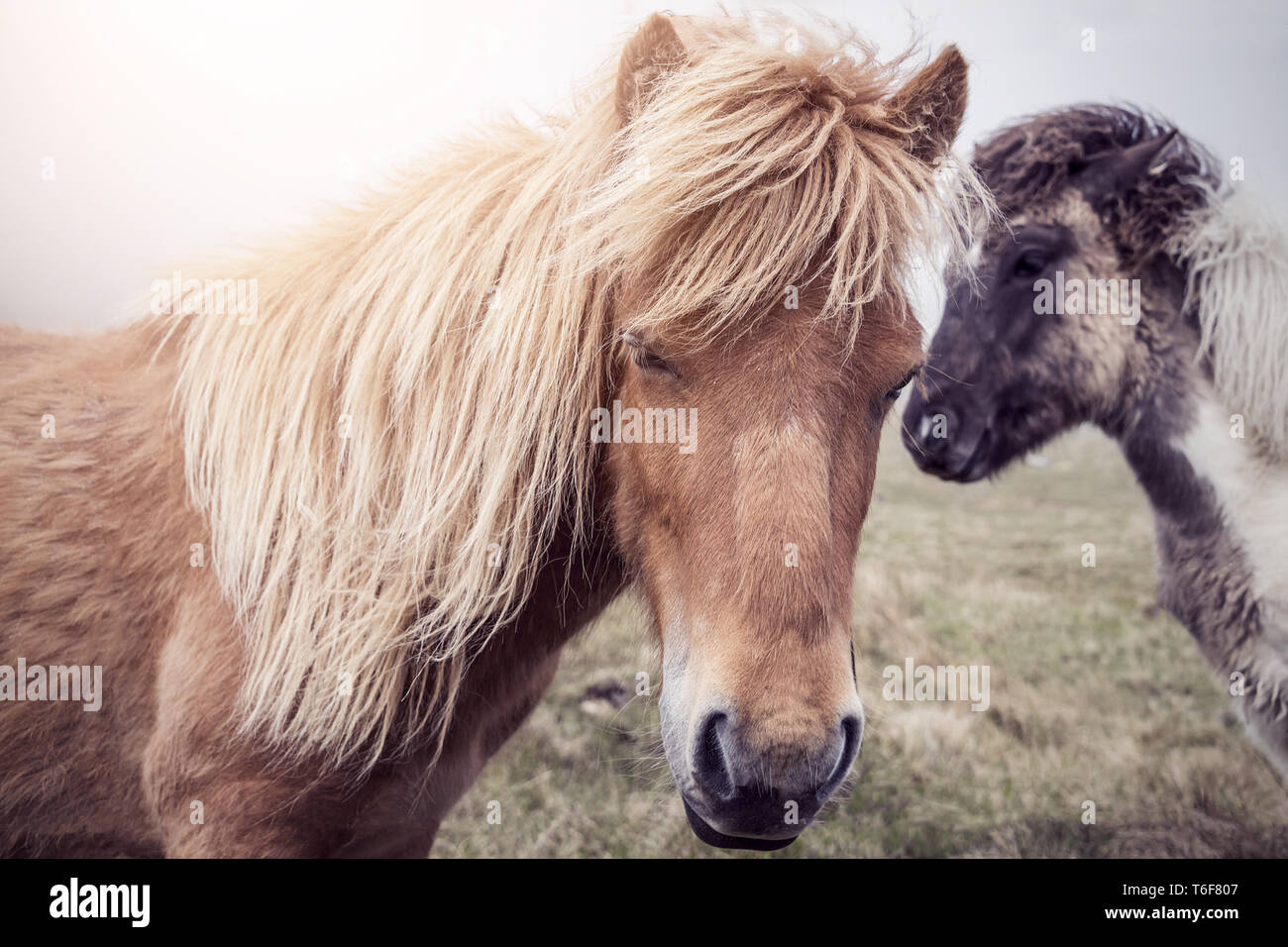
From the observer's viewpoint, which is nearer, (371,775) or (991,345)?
(371,775)

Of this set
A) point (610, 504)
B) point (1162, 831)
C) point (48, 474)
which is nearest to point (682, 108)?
point (610, 504)

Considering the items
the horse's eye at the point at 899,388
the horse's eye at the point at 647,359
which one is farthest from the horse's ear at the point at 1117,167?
the horse's eye at the point at 647,359

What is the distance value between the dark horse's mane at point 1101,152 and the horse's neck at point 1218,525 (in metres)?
0.55

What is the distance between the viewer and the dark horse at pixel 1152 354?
98.6 inches

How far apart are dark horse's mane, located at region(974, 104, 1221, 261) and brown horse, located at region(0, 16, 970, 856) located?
1.60m

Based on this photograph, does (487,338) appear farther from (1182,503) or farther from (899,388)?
(1182,503)

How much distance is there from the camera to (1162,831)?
3.18m

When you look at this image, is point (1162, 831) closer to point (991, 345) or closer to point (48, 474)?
point (991, 345)

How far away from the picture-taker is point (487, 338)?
4.89 ft

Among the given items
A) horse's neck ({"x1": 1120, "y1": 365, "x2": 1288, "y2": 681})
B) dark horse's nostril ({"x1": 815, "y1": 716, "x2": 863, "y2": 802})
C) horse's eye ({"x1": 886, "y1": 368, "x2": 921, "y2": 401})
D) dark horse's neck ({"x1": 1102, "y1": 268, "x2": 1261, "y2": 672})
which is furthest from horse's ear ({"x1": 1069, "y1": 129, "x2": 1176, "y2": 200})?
dark horse's nostril ({"x1": 815, "y1": 716, "x2": 863, "y2": 802})

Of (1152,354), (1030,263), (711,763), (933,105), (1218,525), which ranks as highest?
(933,105)

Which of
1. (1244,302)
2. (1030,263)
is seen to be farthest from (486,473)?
(1244,302)

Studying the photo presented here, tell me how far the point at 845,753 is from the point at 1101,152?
8.74 ft

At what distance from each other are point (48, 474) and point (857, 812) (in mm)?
3061
